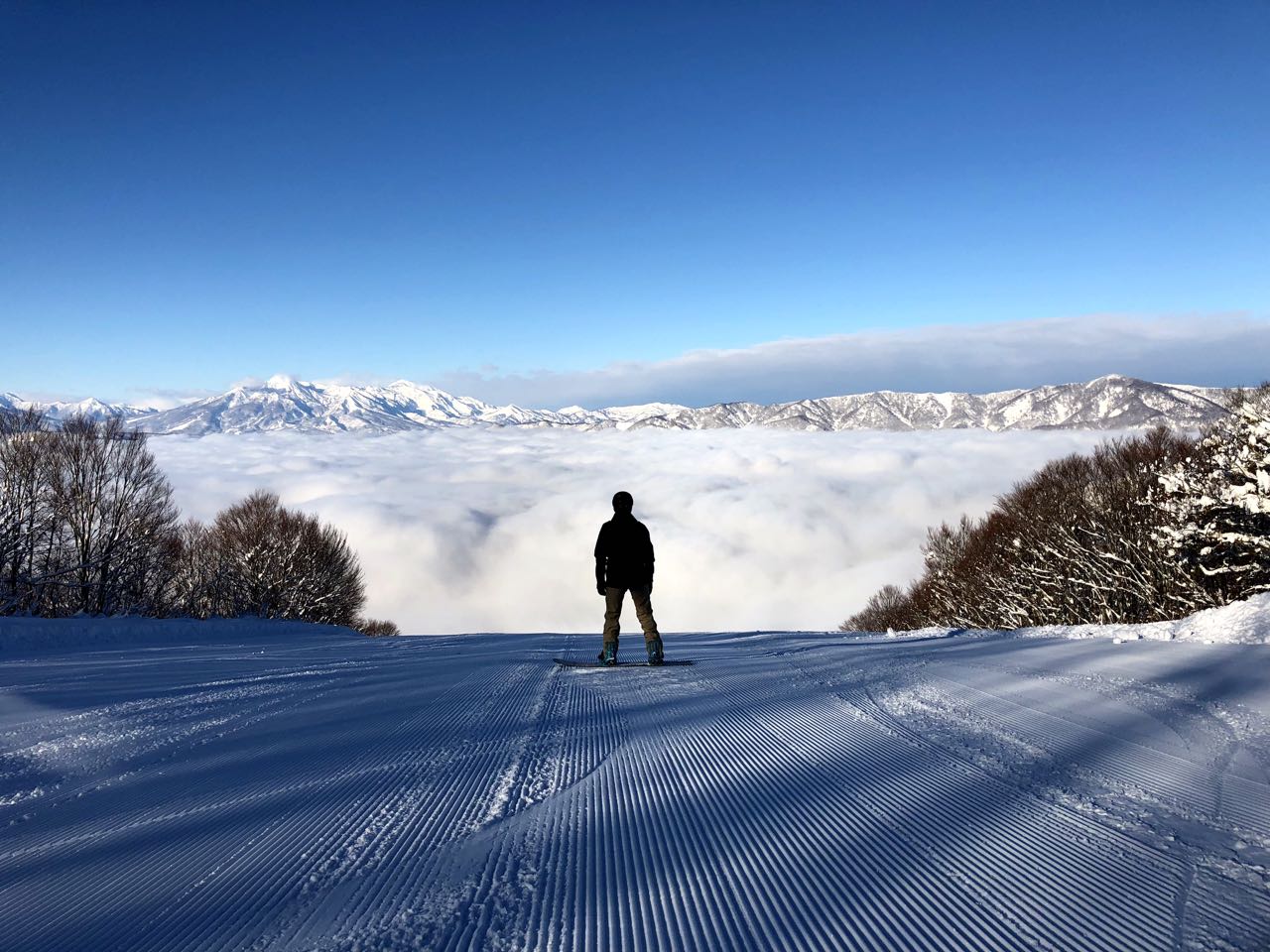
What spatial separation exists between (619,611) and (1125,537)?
105ft

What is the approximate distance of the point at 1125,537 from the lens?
31672mm

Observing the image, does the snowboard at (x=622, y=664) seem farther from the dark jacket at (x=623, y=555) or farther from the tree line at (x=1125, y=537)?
the tree line at (x=1125, y=537)

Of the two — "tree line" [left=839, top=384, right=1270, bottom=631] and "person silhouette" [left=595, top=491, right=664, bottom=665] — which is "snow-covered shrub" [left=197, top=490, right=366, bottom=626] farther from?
"person silhouette" [left=595, top=491, right=664, bottom=665]

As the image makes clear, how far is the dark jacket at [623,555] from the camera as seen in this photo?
28.6ft

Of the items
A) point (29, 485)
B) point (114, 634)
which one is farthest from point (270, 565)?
point (114, 634)

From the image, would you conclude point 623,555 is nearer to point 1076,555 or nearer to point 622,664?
point 622,664

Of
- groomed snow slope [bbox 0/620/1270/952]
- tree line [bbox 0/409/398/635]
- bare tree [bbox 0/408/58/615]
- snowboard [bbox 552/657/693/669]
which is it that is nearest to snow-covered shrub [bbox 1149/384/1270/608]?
groomed snow slope [bbox 0/620/1270/952]

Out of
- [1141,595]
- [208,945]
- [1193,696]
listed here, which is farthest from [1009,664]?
[1141,595]

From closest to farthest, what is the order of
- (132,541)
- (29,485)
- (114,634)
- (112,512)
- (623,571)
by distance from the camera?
1. (623,571)
2. (114,634)
3. (29,485)
4. (132,541)
5. (112,512)

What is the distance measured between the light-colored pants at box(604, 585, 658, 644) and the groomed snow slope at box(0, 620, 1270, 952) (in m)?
1.83

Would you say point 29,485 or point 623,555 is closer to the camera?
point 623,555

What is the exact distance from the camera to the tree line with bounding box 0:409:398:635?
3231 centimetres

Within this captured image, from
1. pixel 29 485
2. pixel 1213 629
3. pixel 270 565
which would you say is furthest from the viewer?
pixel 270 565

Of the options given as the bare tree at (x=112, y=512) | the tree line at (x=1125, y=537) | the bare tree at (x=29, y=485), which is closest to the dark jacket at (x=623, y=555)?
the tree line at (x=1125, y=537)
